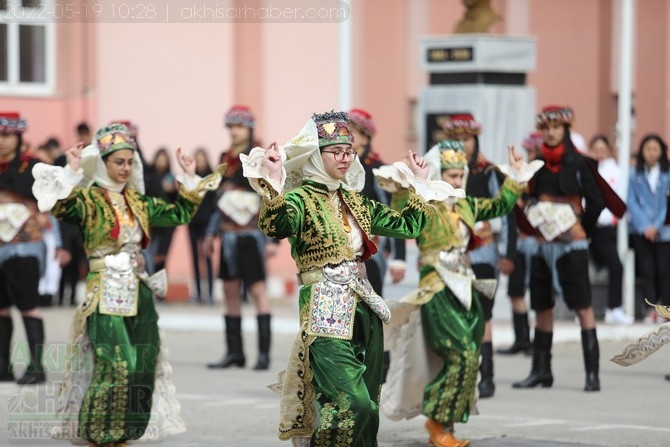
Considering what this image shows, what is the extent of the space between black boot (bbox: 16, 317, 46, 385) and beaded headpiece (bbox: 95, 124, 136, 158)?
121 inches

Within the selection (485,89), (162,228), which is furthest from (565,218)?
(162,228)

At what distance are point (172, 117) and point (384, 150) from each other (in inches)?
175

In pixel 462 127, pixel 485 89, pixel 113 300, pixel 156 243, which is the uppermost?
pixel 485 89

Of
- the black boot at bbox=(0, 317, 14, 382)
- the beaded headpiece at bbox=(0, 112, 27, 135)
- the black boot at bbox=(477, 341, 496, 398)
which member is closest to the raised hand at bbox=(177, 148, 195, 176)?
the beaded headpiece at bbox=(0, 112, 27, 135)

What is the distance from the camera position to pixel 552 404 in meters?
12.3

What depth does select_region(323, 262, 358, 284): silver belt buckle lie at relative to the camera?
9.03 metres

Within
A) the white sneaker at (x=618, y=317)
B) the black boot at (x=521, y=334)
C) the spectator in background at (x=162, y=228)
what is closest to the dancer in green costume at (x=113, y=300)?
the black boot at (x=521, y=334)

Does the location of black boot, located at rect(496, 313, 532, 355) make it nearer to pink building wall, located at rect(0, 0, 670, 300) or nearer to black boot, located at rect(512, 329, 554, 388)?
black boot, located at rect(512, 329, 554, 388)

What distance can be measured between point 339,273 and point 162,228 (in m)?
11.2

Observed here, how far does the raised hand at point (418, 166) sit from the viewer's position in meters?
9.56

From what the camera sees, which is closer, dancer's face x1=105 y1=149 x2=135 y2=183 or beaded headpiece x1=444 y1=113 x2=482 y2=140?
dancer's face x1=105 y1=149 x2=135 y2=183

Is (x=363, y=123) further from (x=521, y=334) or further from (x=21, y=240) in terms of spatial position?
(x=521, y=334)

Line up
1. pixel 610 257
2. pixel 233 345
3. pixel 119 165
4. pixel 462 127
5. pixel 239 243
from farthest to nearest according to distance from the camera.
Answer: pixel 610 257
pixel 233 345
pixel 239 243
pixel 462 127
pixel 119 165

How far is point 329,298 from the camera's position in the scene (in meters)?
8.98
